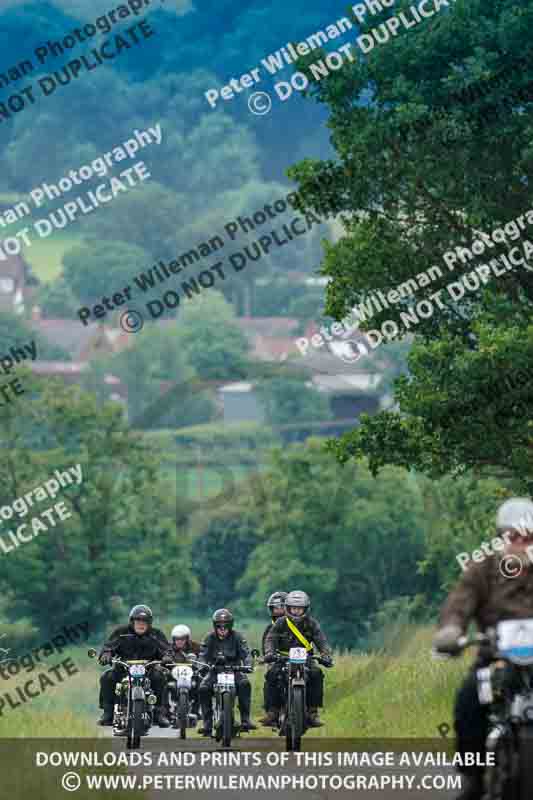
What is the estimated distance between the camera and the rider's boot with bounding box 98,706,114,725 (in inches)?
724

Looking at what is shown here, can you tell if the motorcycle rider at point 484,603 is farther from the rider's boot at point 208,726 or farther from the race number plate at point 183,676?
the rider's boot at point 208,726

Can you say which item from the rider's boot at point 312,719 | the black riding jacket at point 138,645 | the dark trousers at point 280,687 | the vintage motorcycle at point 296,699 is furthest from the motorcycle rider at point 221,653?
the vintage motorcycle at point 296,699

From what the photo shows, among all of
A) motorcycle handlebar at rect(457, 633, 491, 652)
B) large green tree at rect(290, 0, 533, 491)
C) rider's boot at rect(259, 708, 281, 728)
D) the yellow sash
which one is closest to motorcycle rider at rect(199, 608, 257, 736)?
rider's boot at rect(259, 708, 281, 728)

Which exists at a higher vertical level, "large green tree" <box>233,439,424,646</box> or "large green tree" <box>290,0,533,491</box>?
"large green tree" <box>233,439,424,646</box>

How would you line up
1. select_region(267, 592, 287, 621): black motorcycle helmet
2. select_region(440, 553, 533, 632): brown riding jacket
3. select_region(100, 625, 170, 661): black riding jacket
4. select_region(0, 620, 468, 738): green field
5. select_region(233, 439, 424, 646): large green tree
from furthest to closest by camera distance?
1. select_region(233, 439, 424, 646): large green tree
2. select_region(0, 620, 468, 738): green field
3. select_region(267, 592, 287, 621): black motorcycle helmet
4. select_region(100, 625, 170, 661): black riding jacket
5. select_region(440, 553, 533, 632): brown riding jacket

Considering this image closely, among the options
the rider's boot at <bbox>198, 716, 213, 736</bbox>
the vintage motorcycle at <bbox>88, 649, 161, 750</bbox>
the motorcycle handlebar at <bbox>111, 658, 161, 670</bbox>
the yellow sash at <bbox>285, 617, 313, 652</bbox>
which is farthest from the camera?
the rider's boot at <bbox>198, 716, 213, 736</bbox>

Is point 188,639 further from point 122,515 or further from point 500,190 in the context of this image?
point 122,515

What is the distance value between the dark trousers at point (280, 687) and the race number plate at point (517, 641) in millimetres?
7750

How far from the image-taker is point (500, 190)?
944 inches

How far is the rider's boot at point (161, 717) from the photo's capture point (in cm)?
1880

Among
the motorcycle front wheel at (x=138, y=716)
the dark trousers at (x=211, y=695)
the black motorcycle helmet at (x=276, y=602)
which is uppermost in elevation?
the black motorcycle helmet at (x=276, y=602)

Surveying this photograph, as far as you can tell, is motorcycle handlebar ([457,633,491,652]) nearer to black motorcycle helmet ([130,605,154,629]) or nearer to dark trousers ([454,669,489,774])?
dark trousers ([454,669,489,774])

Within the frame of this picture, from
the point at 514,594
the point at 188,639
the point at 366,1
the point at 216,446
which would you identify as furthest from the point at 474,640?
the point at 216,446

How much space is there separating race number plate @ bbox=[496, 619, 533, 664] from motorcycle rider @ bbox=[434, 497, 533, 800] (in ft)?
0.24
